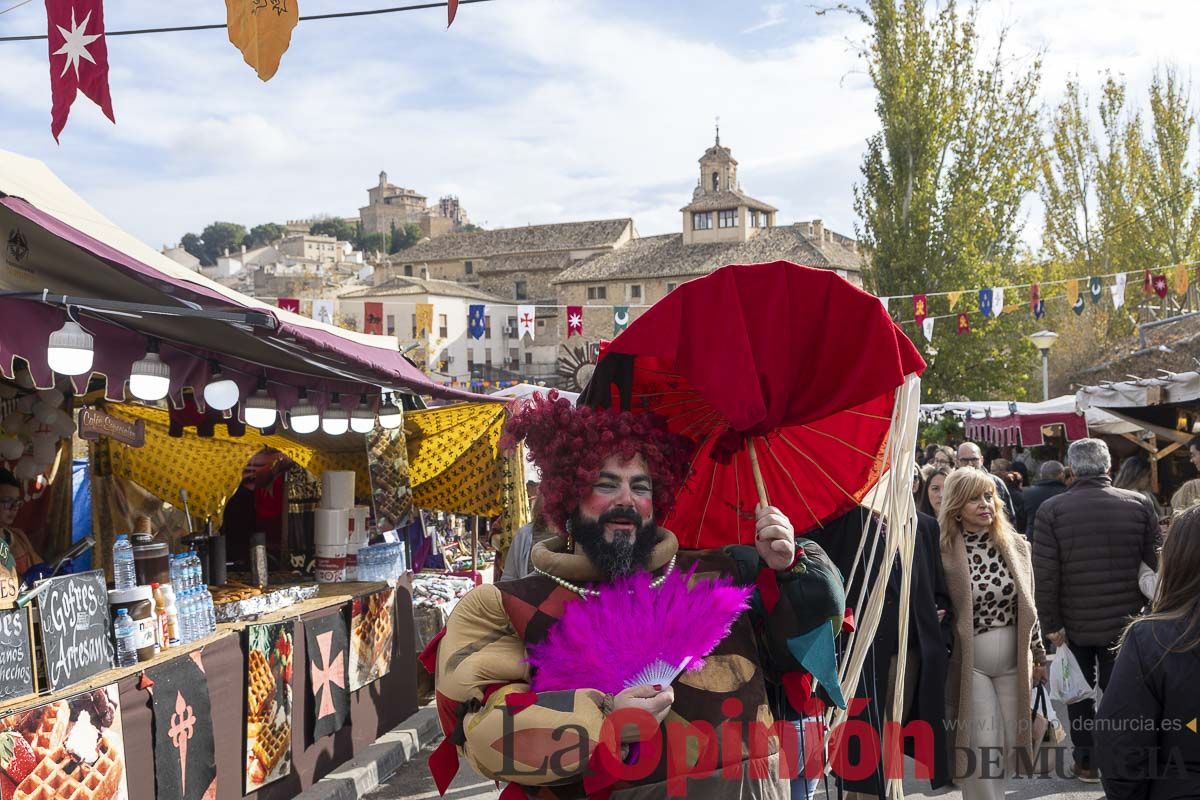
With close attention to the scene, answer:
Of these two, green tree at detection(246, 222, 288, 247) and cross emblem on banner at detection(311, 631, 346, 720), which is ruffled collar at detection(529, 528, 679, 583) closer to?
cross emblem on banner at detection(311, 631, 346, 720)

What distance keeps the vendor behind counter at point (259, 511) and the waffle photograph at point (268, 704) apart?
2.29 m

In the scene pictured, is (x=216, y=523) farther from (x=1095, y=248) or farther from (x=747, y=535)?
(x=1095, y=248)

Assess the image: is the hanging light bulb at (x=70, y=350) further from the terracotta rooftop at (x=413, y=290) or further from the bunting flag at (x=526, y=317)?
the terracotta rooftop at (x=413, y=290)

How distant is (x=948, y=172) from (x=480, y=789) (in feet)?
77.2

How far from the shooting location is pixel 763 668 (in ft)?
9.00

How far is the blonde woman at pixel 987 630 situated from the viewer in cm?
459

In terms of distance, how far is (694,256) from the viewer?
62031 mm

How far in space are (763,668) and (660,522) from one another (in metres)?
0.48

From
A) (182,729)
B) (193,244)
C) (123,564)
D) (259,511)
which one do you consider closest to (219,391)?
(123,564)

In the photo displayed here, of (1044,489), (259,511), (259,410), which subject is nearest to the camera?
(259,410)

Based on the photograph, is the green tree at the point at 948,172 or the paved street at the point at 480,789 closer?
the paved street at the point at 480,789

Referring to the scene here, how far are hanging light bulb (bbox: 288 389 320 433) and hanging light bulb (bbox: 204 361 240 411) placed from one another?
0.79 meters

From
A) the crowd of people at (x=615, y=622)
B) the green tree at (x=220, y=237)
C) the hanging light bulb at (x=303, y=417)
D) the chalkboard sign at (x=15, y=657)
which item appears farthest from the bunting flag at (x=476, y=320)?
the green tree at (x=220, y=237)

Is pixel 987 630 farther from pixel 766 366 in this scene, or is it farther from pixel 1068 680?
pixel 766 366
